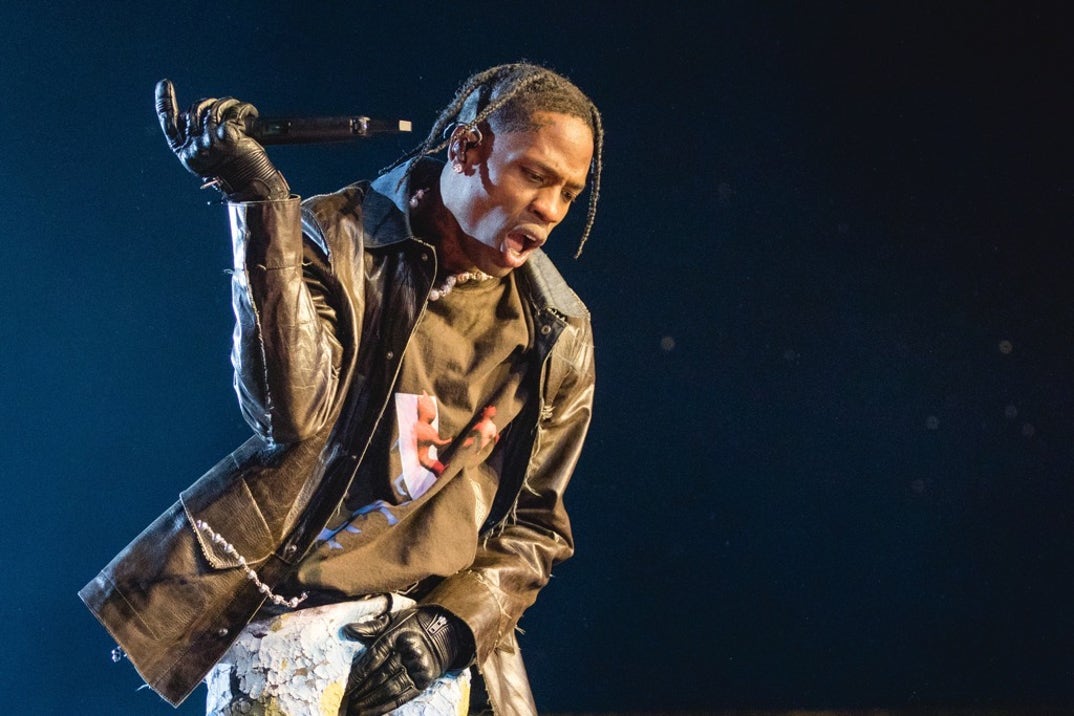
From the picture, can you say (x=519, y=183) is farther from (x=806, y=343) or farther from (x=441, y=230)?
(x=806, y=343)

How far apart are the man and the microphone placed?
0.07 ft

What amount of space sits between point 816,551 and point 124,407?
152cm

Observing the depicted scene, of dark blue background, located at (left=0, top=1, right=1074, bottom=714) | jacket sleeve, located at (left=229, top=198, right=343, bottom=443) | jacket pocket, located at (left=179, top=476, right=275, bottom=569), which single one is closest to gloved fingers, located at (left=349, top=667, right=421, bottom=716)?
jacket pocket, located at (left=179, top=476, right=275, bottom=569)

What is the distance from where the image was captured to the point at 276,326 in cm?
156

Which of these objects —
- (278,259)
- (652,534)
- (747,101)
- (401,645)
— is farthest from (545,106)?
(652,534)

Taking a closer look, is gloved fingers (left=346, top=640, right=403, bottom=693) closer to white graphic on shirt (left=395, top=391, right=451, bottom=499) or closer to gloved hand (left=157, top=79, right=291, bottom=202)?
white graphic on shirt (left=395, top=391, right=451, bottom=499)

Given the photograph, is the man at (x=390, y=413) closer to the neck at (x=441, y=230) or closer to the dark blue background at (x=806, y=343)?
the neck at (x=441, y=230)

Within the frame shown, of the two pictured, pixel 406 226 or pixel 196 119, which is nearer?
pixel 196 119

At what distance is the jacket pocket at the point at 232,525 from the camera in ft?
5.57

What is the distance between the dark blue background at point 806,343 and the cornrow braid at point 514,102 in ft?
2.29

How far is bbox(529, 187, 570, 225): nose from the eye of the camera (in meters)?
1.78

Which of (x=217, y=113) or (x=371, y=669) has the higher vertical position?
(x=217, y=113)

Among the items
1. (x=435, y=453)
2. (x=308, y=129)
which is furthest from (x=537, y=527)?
(x=308, y=129)

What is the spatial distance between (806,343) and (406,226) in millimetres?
1292
